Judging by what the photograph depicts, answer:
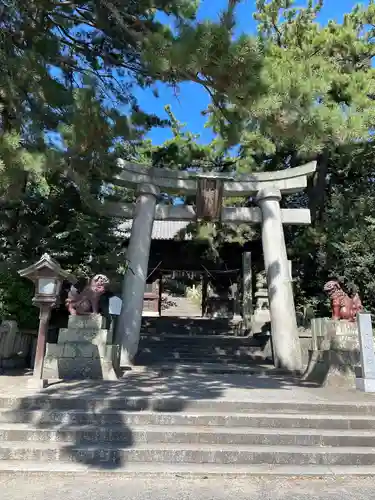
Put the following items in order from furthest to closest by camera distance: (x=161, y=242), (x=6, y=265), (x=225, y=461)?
(x=161, y=242)
(x=6, y=265)
(x=225, y=461)

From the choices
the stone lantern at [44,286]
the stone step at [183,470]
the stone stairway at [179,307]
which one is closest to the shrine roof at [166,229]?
the stone lantern at [44,286]

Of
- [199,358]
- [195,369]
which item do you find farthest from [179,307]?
[195,369]

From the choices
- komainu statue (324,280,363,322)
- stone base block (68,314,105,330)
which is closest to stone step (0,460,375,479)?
stone base block (68,314,105,330)

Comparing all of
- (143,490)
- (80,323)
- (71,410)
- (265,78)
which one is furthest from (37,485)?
(265,78)

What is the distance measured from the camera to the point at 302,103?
4535 mm

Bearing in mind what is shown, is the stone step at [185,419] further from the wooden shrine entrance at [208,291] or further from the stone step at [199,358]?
the wooden shrine entrance at [208,291]

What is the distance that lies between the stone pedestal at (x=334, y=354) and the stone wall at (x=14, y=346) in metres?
5.62

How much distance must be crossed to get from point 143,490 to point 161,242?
37.4ft

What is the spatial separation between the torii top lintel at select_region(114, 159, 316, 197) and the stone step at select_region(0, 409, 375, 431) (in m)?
5.98

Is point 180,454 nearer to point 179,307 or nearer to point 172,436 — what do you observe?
point 172,436

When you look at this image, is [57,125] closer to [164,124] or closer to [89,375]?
[164,124]

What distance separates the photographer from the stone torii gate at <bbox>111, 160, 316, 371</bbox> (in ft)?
27.9

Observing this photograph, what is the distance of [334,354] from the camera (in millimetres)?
6551

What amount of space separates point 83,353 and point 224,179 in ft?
17.0
